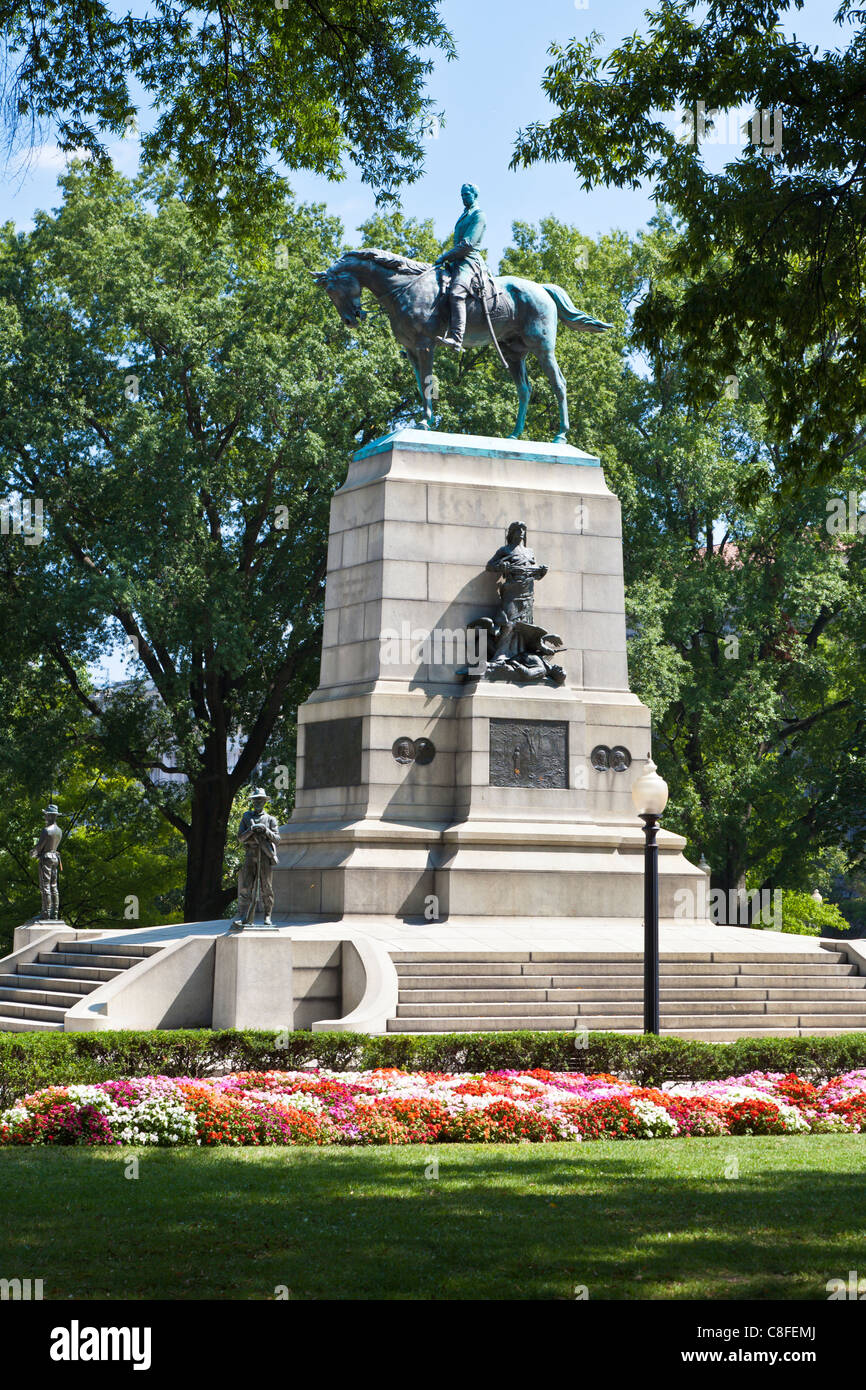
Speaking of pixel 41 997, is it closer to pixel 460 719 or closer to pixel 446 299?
pixel 460 719

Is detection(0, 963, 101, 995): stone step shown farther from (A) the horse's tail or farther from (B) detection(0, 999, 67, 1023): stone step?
(A) the horse's tail

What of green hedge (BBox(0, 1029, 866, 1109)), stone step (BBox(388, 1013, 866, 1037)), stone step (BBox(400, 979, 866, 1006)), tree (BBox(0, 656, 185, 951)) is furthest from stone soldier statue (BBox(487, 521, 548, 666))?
tree (BBox(0, 656, 185, 951))

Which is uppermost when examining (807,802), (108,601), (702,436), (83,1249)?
(702,436)

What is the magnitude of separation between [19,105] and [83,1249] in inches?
385

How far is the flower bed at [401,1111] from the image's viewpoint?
40.4 feet

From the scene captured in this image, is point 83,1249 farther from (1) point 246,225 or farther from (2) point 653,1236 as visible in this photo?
(1) point 246,225

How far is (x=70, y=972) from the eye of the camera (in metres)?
21.8

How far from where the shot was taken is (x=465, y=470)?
25609 millimetres

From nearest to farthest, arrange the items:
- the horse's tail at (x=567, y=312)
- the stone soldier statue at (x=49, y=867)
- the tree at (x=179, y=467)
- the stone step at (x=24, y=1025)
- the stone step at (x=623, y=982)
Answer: the stone step at (x=623, y=982)
the stone step at (x=24, y=1025)
the stone soldier statue at (x=49, y=867)
the horse's tail at (x=567, y=312)
the tree at (x=179, y=467)

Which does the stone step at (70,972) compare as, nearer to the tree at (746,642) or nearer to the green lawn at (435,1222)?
the green lawn at (435,1222)

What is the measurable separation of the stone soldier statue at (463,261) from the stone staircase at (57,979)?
36.1 feet

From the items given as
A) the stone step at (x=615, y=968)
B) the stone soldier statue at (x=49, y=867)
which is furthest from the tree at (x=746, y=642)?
the stone soldier statue at (x=49, y=867)

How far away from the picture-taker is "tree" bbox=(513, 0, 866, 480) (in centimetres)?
1260
